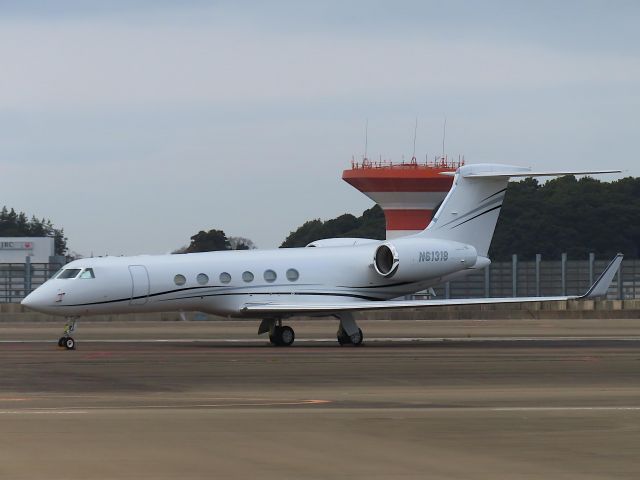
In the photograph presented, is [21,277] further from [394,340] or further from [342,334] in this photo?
[342,334]

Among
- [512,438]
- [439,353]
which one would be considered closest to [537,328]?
[439,353]

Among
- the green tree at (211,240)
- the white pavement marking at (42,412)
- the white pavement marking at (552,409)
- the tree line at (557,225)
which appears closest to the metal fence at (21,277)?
the green tree at (211,240)

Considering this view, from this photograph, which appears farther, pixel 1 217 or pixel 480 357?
pixel 1 217

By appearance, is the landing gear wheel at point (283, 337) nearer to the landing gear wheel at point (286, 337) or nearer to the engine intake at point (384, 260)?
the landing gear wheel at point (286, 337)

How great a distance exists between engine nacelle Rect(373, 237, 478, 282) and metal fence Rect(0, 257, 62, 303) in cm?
2256

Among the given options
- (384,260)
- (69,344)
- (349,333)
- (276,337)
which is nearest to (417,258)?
(384,260)

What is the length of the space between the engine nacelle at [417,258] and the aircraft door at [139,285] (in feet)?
22.8

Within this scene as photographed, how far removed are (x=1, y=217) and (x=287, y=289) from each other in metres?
103

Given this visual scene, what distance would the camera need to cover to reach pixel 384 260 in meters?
39.2

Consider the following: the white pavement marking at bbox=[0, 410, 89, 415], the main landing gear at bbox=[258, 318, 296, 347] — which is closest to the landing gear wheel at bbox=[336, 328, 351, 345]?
the main landing gear at bbox=[258, 318, 296, 347]

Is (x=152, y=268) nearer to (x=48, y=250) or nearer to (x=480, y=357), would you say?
(x=480, y=357)

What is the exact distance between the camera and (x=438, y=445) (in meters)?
14.1

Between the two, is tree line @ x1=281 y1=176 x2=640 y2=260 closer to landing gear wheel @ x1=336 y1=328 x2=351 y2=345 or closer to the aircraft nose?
landing gear wheel @ x1=336 y1=328 x2=351 y2=345

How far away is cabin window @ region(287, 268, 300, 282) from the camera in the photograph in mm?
38406
